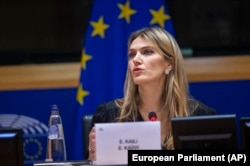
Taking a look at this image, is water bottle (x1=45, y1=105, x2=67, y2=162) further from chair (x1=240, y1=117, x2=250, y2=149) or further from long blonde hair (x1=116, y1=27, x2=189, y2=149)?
chair (x1=240, y1=117, x2=250, y2=149)

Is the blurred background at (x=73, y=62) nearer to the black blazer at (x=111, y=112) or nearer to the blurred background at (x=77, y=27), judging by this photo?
the blurred background at (x=77, y=27)

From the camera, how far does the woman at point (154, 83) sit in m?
2.82

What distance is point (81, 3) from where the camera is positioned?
5.10 metres

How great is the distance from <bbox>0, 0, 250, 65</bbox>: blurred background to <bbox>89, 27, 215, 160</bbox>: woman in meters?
2.19

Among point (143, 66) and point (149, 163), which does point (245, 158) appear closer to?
point (149, 163)

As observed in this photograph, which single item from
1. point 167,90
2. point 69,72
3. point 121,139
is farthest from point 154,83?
point 69,72

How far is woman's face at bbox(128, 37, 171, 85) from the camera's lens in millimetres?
2799

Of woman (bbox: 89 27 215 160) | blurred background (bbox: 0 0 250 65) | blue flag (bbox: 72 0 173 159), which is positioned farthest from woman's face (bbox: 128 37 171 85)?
blurred background (bbox: 0 0 250 65)

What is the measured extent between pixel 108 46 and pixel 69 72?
2.32ft

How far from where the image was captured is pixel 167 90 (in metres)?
2.86

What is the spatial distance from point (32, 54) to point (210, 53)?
183 centimetres

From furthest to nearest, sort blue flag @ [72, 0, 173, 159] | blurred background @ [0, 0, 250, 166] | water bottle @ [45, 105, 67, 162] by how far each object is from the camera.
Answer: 1. blurred background @ [0, 0, 250, 166]
2. blue flag @ [72, 0, 173, 159]
3. water bottle @ [45, 105, 67, 162]

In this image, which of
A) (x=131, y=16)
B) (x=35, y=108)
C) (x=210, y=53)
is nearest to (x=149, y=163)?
(x=131, y=16)
